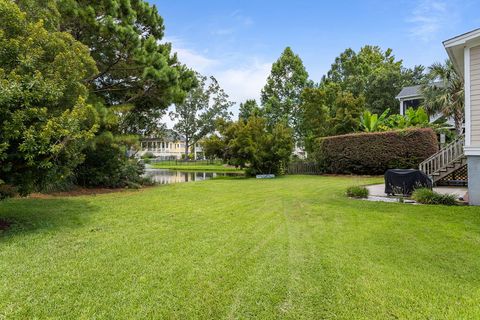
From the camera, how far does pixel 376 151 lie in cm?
1747

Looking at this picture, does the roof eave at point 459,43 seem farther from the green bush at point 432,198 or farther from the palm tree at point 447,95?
the palm tree at point 447,95

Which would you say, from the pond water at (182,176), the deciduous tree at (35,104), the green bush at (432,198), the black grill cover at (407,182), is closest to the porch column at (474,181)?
the green bush at (432,198)

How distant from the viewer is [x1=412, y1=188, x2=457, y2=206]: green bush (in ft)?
25.0

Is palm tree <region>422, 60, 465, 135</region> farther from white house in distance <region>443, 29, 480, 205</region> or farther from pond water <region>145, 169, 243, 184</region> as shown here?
pond water <region>145, 169, 243, 184</region>

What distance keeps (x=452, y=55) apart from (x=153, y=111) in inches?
519

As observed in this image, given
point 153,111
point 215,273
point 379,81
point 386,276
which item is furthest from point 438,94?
point 215,273

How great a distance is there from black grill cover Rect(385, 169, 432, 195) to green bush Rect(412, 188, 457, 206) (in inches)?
29.1

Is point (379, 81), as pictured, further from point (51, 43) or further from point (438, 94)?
point (51, 43)

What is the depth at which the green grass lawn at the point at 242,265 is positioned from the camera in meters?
2.82

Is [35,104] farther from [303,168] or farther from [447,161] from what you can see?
[303,168]

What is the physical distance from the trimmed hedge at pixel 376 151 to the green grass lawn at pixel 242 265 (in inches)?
408

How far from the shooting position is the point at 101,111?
9469mm

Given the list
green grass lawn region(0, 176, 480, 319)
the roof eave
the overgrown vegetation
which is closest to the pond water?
the overgrown vegetation

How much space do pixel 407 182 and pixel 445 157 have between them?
10.5 feet
